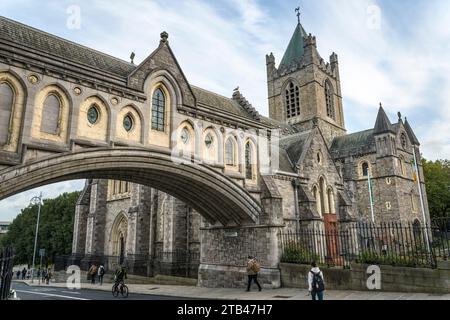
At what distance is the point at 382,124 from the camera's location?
3956cm

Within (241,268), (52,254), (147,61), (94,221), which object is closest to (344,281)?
(241,268)

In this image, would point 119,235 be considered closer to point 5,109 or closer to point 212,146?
point 212,146

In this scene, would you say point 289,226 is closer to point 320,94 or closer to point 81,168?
point 81,168

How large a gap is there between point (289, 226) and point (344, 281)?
5.49m

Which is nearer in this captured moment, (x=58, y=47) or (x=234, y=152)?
(x=58, y=47)

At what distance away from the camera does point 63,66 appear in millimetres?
11062

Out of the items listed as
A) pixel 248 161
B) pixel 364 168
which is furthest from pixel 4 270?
pixel 364 168

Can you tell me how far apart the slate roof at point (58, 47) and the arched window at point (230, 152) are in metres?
5.63

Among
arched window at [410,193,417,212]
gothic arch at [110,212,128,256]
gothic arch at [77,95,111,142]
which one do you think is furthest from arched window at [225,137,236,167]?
arched window at [410,193,417,212]

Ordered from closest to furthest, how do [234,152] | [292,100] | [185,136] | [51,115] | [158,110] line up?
[51,115]
[158,110]
[185,136]
[234,152]
[292,100]

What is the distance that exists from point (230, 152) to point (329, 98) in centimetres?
4078

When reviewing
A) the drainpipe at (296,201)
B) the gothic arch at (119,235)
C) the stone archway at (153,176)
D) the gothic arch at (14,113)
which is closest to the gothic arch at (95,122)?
the stone archway at (153,176)

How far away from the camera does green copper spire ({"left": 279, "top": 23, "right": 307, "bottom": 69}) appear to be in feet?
175

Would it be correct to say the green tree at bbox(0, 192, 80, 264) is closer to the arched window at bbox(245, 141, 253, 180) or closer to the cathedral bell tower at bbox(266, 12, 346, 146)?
the cathedral bell tower at bbox(266, 12, 346, 146)
